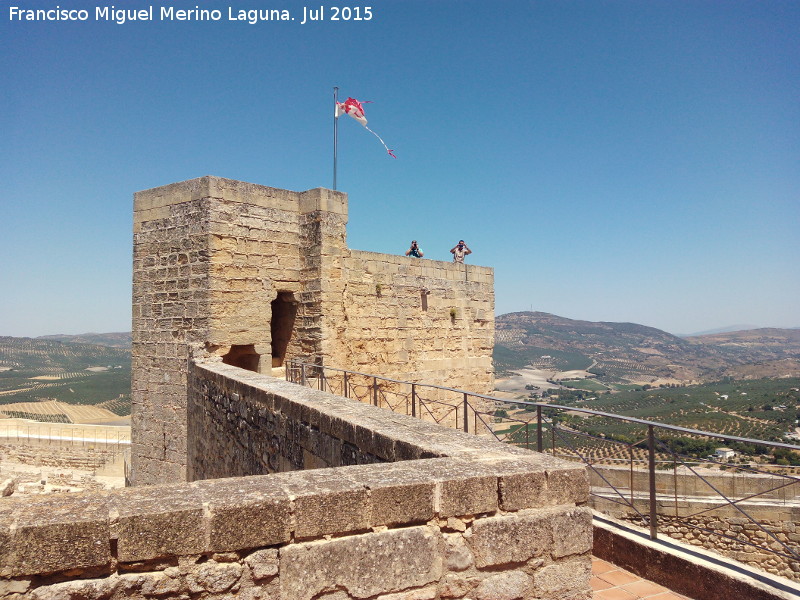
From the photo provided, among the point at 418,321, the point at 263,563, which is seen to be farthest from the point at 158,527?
the point at 418,321

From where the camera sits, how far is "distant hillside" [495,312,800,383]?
103694mm

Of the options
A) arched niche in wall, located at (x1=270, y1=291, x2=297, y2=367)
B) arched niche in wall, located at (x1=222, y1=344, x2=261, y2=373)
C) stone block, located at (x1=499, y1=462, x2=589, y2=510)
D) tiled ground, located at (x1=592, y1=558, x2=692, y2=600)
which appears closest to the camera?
stone block, located at (x1=499, y1=462, x2=589, y2=510)

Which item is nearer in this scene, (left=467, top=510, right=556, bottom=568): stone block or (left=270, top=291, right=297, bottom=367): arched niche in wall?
(left=467, top=510, right=556, bottom=568): stone block

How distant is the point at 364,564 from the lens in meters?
2.36

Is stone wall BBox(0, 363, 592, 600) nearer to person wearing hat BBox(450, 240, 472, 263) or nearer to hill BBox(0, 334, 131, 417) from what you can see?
person wearing hat BBox(450, 240, 472, 263)

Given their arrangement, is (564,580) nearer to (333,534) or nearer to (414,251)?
(333,534)

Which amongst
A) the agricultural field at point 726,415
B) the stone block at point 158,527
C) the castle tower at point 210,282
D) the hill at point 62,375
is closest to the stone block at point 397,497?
the stone block at point 158,527

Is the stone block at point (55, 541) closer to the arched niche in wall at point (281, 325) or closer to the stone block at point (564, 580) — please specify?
the stone block at point (564, 580)

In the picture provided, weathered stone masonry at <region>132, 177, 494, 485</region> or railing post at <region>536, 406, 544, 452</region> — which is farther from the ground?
weathered stone masonry at <region>132, 177, 494, 485</region>

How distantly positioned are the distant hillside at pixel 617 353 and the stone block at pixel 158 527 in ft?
340

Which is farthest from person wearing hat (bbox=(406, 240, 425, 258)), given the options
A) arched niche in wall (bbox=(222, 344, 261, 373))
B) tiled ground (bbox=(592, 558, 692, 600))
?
tiled ground (bbox=(592, 558, 692, 600))

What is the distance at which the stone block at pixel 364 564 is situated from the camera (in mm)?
2258

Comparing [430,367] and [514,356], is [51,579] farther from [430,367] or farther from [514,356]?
[514,356]

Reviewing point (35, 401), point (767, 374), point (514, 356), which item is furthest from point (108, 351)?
point (767, 374)
